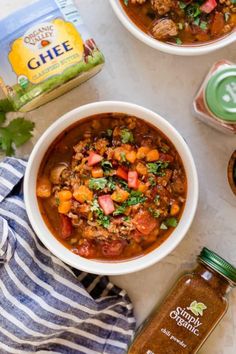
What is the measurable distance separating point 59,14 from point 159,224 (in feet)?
2.02

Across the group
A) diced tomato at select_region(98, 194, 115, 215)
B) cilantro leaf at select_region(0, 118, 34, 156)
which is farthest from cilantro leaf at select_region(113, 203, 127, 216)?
cilantro leaf at select_region(0, 118, 34, 156)

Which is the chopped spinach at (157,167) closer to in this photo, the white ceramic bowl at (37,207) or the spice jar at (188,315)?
the white ceramic bowl at (37,207)

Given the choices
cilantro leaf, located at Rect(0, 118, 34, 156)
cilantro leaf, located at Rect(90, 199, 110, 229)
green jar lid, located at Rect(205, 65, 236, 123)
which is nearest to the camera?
green jar lid, located at Rect(205, 65, 236, 123)

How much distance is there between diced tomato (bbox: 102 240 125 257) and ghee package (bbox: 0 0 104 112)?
1.45 feet

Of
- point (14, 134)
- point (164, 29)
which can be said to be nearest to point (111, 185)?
point (14, 134)

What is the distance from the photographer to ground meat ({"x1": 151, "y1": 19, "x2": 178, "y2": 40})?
5.56ft

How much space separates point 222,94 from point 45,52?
46 centimetres

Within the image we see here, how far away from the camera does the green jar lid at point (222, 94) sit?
5.11 ft

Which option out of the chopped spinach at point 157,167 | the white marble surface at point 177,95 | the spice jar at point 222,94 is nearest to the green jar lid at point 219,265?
the white marble surface at point 177,95

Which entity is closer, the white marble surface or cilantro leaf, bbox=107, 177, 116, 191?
cilantro leaf, bbox=107, 177, 116, 191

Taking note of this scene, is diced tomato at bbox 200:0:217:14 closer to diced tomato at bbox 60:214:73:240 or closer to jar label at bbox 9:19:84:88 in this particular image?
jar label at bbox 9:19:84:88

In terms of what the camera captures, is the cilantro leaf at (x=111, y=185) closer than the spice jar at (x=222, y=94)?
No

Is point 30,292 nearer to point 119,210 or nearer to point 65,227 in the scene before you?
point 65,227

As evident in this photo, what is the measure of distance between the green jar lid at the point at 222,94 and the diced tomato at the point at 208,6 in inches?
8.7
